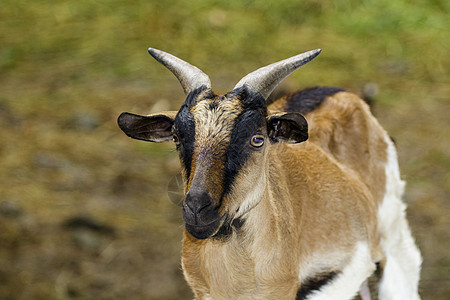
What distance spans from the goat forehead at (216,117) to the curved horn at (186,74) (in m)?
0.26

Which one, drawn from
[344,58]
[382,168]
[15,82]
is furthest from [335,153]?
[15,82]

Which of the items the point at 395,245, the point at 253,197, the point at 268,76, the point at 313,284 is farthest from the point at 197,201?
the point at 395,245

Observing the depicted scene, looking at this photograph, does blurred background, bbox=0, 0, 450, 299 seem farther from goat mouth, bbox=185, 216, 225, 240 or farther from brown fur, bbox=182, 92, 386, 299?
goat mouth, bbox=185, 216, 225, 240

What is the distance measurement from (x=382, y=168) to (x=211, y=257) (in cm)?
204

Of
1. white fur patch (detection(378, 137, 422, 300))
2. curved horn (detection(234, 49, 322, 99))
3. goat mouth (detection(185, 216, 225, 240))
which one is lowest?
white fur patch (detection(378, 137, 422, 300))

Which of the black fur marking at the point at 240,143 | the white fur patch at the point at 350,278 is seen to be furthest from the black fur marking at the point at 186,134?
the white fur patch at the point at 350,278

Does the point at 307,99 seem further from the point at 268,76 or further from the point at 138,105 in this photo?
the point at 138,105

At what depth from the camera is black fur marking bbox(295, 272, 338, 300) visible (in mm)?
4355

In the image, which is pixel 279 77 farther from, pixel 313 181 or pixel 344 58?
pixel 344 58

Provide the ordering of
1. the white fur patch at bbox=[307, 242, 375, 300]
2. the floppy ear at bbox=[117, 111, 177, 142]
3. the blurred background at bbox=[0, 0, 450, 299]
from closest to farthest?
the floppy ear at bbox=[117, 111, 177, 142] < the white fur patch at bbox=[307, 242, 375, 300] < the blurred background at bbox=[0, 0, 450, 299]

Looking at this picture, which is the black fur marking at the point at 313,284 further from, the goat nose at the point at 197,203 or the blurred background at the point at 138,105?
the blurred background at the point at 138,105

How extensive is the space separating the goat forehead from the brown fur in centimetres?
4

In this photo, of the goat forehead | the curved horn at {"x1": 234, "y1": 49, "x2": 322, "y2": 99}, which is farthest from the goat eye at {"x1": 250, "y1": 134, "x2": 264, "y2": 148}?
the curved horn at {"x1": 234, "y1": 49, "x2": 322, "y2": 99}

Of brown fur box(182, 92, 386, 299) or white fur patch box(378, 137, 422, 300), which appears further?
white fur patch box(378, 137, 422, 300)
